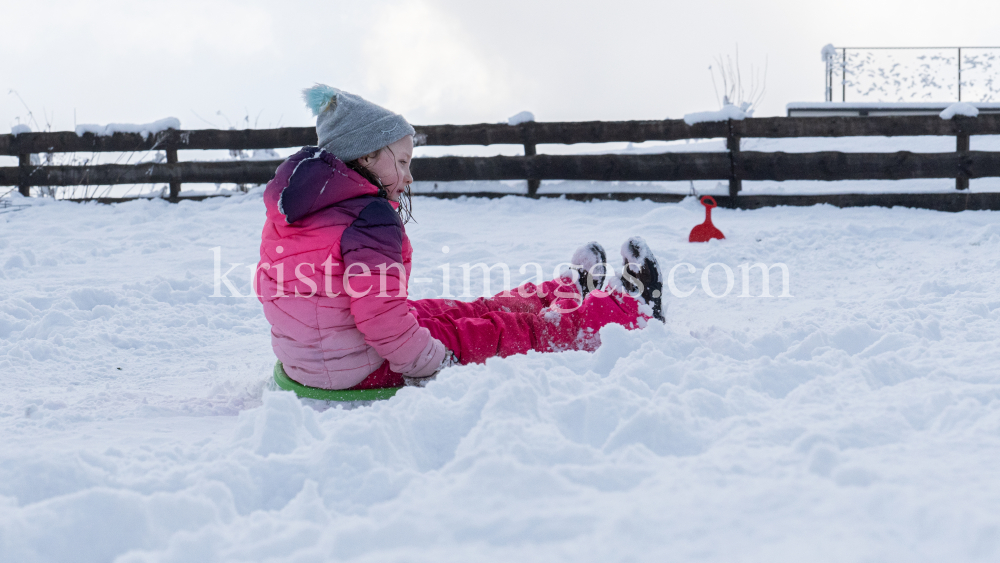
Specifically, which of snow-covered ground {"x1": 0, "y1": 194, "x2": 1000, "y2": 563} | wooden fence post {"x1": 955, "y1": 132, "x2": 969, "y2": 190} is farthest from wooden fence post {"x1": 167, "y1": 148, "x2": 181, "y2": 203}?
wooden fence post {"x1": 955, "y1": 132, "x2": 969, "y2": 190}

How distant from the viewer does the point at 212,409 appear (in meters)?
2.53

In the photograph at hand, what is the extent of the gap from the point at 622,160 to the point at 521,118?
45.2 inches

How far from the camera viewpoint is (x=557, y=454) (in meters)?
1.55

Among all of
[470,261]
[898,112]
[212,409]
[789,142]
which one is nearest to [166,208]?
[470,261]

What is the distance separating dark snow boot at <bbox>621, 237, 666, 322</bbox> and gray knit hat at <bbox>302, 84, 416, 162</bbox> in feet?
3.62

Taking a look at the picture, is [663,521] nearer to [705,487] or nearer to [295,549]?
[705,487]

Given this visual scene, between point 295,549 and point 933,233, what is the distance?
5.98m

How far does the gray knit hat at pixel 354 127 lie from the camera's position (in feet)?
7.62

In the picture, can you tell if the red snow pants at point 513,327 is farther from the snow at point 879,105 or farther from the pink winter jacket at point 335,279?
the snow at point 879,105

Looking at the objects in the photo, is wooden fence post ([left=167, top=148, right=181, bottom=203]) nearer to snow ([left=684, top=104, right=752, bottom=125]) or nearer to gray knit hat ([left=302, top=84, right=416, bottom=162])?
snow ([left=684, top=104, right=752, bottom=125])

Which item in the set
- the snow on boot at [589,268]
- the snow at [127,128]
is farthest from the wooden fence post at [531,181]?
the snow on boot at [589,268]

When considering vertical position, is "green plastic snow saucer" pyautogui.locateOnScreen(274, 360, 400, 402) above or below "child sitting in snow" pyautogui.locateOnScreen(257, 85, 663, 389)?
below

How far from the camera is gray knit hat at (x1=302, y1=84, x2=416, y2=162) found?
232 centimetres

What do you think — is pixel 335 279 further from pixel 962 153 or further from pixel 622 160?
pixel 962 153
